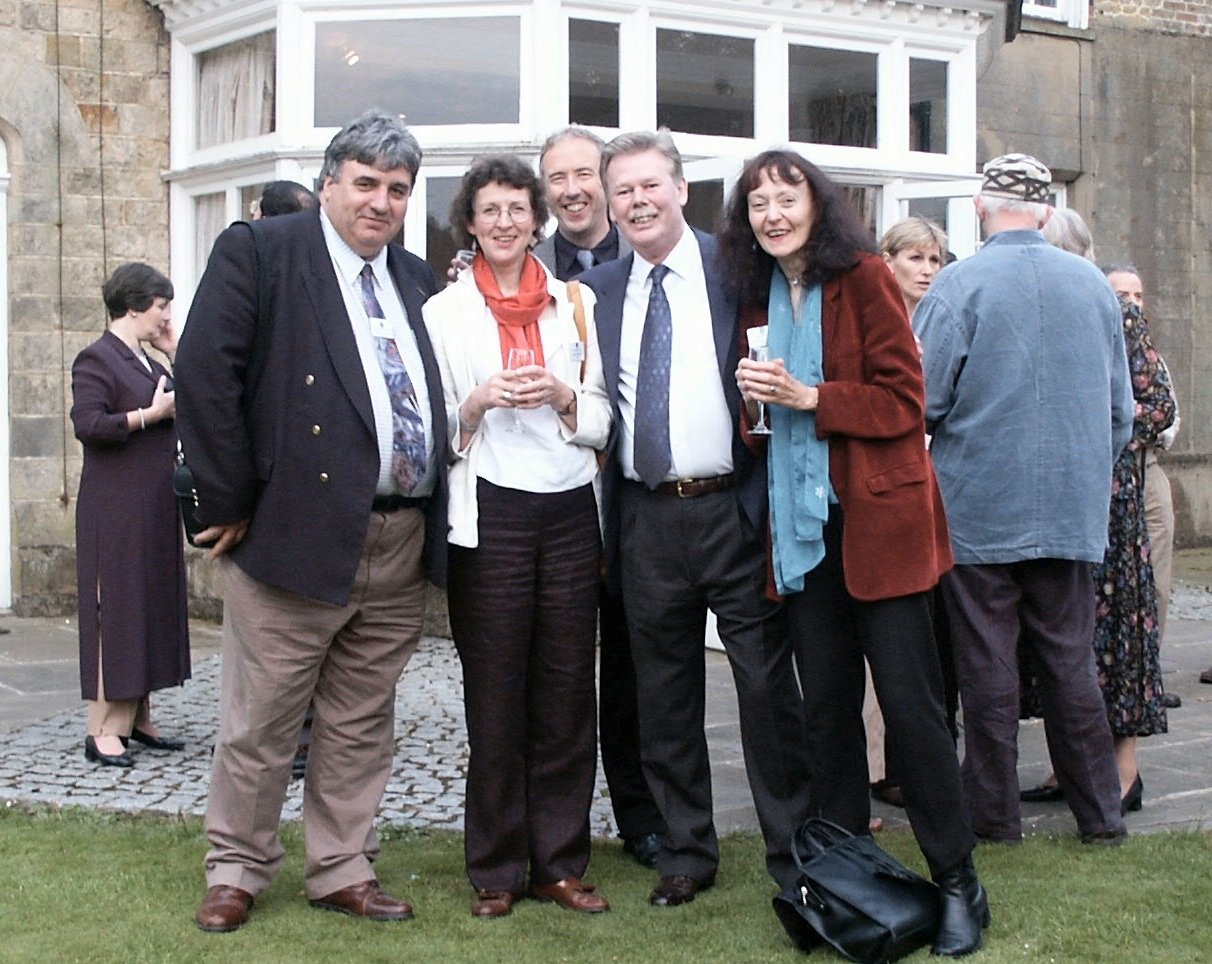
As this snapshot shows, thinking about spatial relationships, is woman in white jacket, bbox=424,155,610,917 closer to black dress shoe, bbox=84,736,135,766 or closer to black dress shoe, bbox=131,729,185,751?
black dress shoe, bbox=84,736,135,766

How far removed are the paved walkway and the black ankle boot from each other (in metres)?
1.15

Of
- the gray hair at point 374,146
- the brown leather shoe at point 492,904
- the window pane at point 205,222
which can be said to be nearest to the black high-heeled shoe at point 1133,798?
the brown leather shoe at point 492,904

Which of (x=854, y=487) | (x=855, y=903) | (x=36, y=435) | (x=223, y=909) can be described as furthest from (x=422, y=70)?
(x=855, y=903)

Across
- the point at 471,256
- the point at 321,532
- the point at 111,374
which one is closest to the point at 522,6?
the point at 111,374

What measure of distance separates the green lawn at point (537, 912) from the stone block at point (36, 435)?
552 cm

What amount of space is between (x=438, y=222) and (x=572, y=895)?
5700 millimetres

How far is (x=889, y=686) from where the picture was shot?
4.36 meters

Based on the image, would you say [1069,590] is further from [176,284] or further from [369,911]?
[176,284]

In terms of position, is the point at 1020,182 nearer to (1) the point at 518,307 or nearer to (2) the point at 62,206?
(1) the point at 518,307

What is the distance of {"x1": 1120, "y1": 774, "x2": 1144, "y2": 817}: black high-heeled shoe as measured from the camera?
224 inches

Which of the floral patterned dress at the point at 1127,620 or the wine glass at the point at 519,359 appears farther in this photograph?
the floral patterned dress at the point at 1127,620

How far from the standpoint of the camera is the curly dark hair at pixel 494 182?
4582mm

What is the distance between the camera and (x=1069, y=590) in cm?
520

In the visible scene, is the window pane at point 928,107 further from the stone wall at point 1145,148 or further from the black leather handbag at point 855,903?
the black leather handbag at point 855,903
